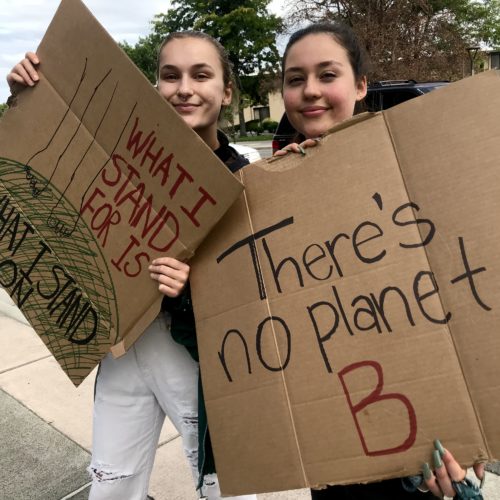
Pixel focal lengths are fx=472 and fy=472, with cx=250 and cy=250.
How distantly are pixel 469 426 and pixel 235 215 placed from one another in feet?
2.01

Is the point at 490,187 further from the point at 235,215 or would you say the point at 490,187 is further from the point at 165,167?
the point at 165,167

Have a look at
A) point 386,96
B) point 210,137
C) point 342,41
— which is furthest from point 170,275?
point 386,96

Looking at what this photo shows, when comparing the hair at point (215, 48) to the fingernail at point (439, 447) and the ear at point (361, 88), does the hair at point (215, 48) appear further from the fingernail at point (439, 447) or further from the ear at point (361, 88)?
the fingernail at point (439, 447)

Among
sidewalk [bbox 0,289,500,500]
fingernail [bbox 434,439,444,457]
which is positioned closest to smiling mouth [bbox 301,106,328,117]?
fingernail [bbox 434,439,444,457]

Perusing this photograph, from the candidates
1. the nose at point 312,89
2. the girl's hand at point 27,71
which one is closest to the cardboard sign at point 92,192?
the girl's hand at point 27,71

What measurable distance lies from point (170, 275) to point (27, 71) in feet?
2.14

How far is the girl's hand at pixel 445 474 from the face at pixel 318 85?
774mm

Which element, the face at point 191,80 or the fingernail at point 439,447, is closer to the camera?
the fingernail at point 439,447

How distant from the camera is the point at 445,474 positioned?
83cm

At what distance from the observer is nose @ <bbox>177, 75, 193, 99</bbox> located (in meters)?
1.25

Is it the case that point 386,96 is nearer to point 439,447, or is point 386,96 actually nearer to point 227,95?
point 227,95

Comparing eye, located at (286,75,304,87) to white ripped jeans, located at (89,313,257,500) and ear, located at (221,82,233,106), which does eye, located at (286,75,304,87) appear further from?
white ripped jeans, located at (89,313,257,500)

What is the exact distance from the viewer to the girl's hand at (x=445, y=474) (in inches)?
32.4

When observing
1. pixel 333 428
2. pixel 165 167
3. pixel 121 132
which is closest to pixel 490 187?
pixel 333 428
